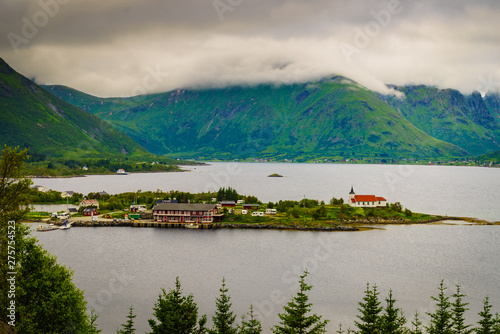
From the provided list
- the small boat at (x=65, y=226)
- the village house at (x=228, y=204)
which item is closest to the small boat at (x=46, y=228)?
the small boat at (x=65, y=226)

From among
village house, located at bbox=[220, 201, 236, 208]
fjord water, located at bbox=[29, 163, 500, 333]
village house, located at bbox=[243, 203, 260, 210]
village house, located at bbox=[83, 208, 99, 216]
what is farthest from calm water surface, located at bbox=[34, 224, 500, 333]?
village house, located at bbox=[220, 201, 236, 208]

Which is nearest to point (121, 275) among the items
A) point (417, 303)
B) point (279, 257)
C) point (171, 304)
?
point (279, 257)

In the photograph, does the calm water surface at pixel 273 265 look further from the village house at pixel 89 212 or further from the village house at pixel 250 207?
the village house at pixel 250 207

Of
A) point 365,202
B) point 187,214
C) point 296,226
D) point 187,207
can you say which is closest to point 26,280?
point 296,226

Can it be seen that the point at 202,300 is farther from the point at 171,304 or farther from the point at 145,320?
the point at 171,304

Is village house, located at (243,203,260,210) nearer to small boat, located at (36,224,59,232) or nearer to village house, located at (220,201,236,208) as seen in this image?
village house, located at (220,201,236,208)

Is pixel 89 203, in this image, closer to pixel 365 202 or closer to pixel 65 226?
pixel 65 226
